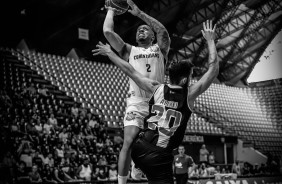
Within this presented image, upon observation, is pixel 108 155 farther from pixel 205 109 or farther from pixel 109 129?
pixel 205 109

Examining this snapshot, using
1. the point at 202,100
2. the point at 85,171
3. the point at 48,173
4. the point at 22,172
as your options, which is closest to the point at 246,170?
the point at 202,100

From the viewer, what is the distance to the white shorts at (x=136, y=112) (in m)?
4.46

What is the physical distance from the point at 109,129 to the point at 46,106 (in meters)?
3.28

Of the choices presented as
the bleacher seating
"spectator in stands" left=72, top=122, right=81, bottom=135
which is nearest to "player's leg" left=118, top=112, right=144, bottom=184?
"spectator in stands" left=72, top=122, right=81, bottom=135

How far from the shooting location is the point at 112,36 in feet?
15.3

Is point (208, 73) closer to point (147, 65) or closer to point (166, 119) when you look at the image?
point (166, 119)

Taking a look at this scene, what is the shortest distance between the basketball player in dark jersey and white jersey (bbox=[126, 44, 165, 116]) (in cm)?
113

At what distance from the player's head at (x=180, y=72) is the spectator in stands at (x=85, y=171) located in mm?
9122

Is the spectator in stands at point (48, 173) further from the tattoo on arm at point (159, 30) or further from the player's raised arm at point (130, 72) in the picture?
the player's raised arm at point (130, 72)

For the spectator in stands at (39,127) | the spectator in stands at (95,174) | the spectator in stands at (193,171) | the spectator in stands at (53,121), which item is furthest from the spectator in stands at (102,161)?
the spectator in stands at (193,171)

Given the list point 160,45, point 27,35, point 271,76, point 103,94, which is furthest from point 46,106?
point 160,45

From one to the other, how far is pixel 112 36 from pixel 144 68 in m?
0.55

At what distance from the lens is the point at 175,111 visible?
3.41m

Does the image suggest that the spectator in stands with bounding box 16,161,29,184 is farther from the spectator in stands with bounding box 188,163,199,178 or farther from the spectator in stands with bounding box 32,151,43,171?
the spectator in stands with bounding box 188,163,199,178
